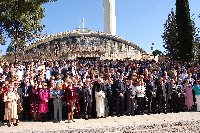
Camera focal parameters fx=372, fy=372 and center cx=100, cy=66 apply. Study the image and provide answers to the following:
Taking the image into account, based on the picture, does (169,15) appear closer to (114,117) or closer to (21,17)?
(21,17)

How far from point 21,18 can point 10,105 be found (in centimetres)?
2155

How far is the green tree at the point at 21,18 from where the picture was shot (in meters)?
33.3

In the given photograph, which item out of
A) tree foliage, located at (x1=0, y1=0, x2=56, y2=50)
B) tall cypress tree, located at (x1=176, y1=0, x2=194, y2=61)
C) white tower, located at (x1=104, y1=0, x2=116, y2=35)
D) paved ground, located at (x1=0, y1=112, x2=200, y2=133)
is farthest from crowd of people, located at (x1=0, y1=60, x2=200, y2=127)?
white tower, located at (x1=104, y1=0, x2=116, y2=35)

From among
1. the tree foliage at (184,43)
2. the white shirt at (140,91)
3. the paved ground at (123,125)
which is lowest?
the paved ground at (123,125)

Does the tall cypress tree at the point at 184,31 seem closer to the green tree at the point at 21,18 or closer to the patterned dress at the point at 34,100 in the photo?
the green tree at the point at 21,18

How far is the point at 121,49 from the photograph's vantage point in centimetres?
7412

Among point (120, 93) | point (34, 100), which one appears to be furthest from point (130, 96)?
point (34, 100)

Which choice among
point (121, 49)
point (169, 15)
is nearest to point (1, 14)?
point (169, 15)

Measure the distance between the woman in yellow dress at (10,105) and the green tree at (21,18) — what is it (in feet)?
62.1

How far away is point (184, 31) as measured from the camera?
44.0 metres

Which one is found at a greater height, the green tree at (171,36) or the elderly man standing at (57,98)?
the green tree at (171,36)

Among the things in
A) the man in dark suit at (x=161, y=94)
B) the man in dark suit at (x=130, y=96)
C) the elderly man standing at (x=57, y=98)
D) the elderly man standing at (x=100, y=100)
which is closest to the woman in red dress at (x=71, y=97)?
the elderly man standing at (x=57, y=98)

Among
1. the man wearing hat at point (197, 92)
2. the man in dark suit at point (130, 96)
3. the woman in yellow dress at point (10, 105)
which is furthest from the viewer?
the man wearing hat at point (197, 92)

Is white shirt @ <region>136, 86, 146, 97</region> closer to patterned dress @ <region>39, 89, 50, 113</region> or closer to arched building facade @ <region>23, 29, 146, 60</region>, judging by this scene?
patterned dress @ <region>39, 89, 50, 113</region>
